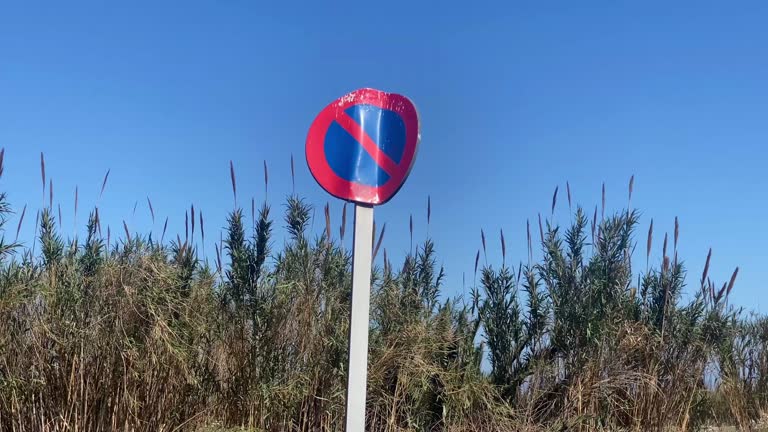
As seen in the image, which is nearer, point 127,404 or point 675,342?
point 127,404

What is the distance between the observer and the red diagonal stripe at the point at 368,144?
9.50ft

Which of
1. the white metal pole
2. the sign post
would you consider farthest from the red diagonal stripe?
the white metal pole

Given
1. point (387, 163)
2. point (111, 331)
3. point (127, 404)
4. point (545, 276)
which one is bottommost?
point (127, 404)

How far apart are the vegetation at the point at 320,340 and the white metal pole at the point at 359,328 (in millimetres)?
2944

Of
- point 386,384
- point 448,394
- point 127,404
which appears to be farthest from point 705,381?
point 127,404

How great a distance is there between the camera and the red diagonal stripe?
2.90 meters

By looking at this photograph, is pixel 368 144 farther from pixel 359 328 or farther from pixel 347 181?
pixel 359 328

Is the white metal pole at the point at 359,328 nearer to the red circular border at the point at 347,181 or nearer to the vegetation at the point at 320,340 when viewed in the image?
the red circular border at the point at 347,181

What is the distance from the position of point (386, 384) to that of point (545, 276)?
1.87 meters

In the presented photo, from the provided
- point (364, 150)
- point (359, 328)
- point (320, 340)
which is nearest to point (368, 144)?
point (364, 150)

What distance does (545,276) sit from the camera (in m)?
6.67

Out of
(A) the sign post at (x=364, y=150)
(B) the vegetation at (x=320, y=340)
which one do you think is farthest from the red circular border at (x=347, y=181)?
(B) the vegetation at (x=320, y=340)

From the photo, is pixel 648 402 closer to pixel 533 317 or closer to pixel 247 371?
pixel 533 317

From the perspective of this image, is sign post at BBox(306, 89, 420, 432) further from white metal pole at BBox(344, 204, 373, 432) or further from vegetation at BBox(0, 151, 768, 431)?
vegetation at BBox(0, 151, 768, 431)
